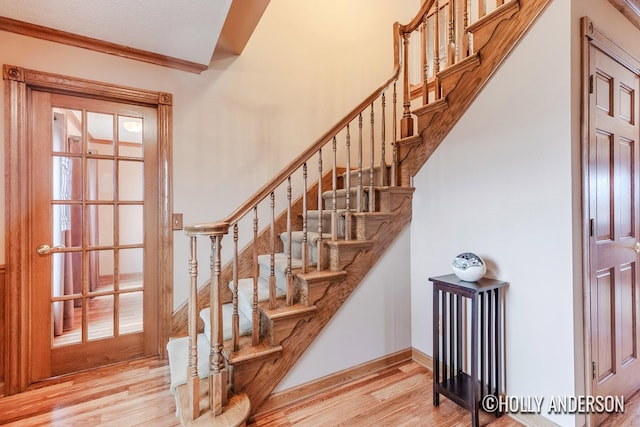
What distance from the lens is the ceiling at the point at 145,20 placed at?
5.69ft

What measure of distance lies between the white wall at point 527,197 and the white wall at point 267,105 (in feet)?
2.23

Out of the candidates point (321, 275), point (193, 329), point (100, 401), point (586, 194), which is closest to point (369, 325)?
point (321, 275)

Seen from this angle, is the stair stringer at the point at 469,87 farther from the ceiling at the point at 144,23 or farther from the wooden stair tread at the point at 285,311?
the wooden stair tread at the point at 285,311

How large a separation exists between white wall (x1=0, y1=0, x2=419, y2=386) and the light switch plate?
0.05 meters

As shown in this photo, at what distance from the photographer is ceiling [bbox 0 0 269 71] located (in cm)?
174

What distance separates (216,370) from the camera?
1.52 meters

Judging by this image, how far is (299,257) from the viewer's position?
2490 millimetres

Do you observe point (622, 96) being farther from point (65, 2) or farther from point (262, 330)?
point (65, 2)

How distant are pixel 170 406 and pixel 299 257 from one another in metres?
1.31

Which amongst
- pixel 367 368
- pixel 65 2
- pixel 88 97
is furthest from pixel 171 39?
pixel 367 368

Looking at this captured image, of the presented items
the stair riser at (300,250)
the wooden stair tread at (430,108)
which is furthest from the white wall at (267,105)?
the wooden stair tread at (430,108)

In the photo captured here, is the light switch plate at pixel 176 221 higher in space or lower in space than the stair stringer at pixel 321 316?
higher

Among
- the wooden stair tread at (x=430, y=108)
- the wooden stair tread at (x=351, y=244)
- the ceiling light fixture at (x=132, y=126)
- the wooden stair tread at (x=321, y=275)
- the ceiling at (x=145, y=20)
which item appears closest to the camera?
the ceiling at (x=145, y=20)

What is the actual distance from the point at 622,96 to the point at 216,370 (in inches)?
115
